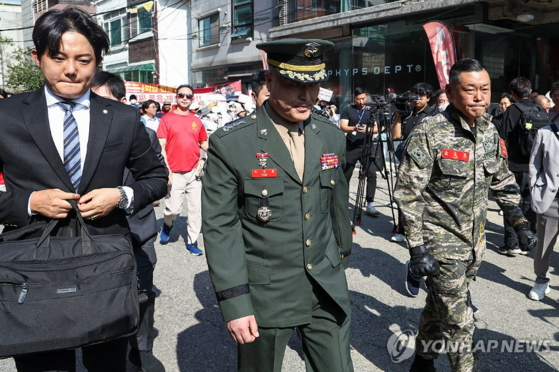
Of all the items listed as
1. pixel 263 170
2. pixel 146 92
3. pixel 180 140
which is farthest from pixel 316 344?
pixel 146 92

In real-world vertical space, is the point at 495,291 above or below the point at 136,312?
below

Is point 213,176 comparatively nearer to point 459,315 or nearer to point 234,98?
point 459,315

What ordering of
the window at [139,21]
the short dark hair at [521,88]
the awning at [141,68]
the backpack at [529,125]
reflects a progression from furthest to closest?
the window at [139,21] → the awning at [141,68] → the short dark hair at [521,88] → the backpack at [529,125]

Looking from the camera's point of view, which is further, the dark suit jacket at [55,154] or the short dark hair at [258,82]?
the short dark hair at [258,82]

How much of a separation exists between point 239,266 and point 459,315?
149cm

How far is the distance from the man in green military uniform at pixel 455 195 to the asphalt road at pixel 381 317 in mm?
799

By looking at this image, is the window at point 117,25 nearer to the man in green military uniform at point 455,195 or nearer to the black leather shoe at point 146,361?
the black leather shoe at point 146,361

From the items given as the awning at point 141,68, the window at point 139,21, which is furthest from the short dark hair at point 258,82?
the window at point 139,21

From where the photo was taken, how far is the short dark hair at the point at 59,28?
2.03 meters

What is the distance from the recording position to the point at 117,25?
3338 cm

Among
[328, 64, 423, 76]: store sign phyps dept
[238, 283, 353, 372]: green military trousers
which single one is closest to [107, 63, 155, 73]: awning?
[328, 64, 423, 76]: store sign phyps dept

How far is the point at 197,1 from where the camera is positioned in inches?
1047

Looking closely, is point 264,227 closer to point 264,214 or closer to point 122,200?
point 264,214

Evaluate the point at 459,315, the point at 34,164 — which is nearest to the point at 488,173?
the point at 459,315
